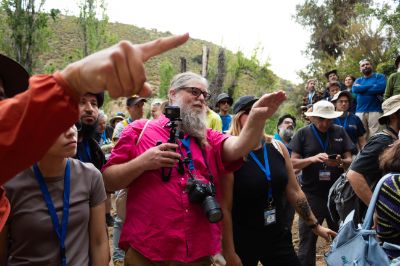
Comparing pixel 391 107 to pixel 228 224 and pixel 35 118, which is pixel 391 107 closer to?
pixel 228 224

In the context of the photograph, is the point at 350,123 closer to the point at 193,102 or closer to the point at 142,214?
the point at 193,102

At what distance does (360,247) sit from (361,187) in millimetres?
829

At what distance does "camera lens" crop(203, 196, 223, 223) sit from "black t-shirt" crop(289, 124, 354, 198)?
2353 mm

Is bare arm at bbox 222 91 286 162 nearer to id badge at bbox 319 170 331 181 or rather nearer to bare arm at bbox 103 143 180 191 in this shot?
bare arm at bbox 103 143 180 191

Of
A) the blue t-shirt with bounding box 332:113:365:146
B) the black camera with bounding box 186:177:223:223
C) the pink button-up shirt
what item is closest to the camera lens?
the black camera with bounding box 186:177:223:223

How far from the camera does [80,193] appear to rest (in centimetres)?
230

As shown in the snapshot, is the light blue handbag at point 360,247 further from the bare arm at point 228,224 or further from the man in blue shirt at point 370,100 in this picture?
the man in blue shirt at point 370,100

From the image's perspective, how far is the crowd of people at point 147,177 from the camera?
97 cm

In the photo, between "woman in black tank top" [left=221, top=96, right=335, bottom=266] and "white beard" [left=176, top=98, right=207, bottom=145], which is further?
"woman in black tank top" [left=221, top=96, right=335, bottom=266]

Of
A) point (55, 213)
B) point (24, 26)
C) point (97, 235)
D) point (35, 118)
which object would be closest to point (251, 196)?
point (97, 235)

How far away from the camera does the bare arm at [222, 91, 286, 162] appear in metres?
2.71

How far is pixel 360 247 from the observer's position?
239 cm

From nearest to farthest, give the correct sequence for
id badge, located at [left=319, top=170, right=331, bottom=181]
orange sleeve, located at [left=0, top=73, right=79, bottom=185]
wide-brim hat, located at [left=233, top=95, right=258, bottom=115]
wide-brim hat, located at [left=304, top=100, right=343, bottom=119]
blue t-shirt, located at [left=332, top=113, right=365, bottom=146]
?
orange sleeve, located at [left=0, top=73, right=79, bottom=185] → wide-brim hat, located at [left=233, top=95, right=258, bottom=115] → id badge, located at [left=319, top=170, right=331, bottom=181] → wide-brim hat, located at [left=304, top=100, right=343, bottom=119] → blue t-shirt, located at [left=332, top=113, right=365, bottom=146]

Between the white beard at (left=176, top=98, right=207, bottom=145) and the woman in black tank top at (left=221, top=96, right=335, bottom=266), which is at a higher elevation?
the white beard at (left=176, top=98, right=207, bottom=145)
